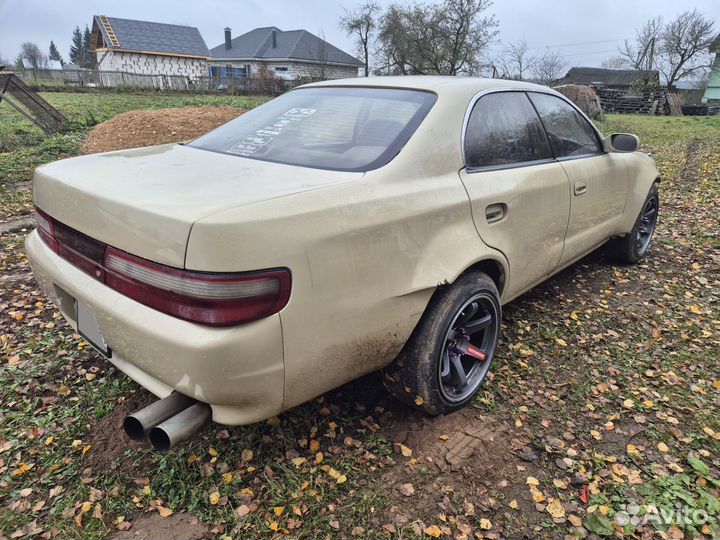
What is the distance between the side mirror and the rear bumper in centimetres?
330

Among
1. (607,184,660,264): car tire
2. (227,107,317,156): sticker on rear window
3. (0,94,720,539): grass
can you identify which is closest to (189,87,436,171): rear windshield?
(227,107,317,156): sticker on rear window

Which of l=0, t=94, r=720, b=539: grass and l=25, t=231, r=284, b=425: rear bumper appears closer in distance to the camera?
l=25, t=231, r=284, b=425: rear bumper

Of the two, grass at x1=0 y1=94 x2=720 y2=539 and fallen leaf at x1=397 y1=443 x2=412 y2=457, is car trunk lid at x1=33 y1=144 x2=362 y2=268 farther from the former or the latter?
fallen leaf at x1=397 y1=443 x2=412 y2=457

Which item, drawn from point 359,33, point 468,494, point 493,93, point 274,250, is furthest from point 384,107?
point 359,33

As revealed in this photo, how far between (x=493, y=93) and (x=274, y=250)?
73.9 inches

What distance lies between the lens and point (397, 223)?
205 centimetres

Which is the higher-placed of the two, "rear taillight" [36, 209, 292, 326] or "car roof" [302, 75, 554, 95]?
"car roof" [302, 75, 554, 95]

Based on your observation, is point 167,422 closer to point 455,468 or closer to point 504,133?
point 455,468

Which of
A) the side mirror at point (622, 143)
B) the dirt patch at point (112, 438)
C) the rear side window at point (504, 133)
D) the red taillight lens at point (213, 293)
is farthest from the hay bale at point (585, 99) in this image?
the red taillight lens at point (213, 293)

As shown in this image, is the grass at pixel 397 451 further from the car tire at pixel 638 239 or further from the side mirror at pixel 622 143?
the side mirror at pixel 622 143

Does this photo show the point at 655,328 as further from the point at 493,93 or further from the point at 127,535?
the point at 127,535

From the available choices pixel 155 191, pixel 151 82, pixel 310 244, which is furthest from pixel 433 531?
pixel 151 82

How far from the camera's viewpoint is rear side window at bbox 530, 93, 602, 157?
3.30 meters

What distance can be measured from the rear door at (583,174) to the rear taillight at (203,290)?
93.5 inches
